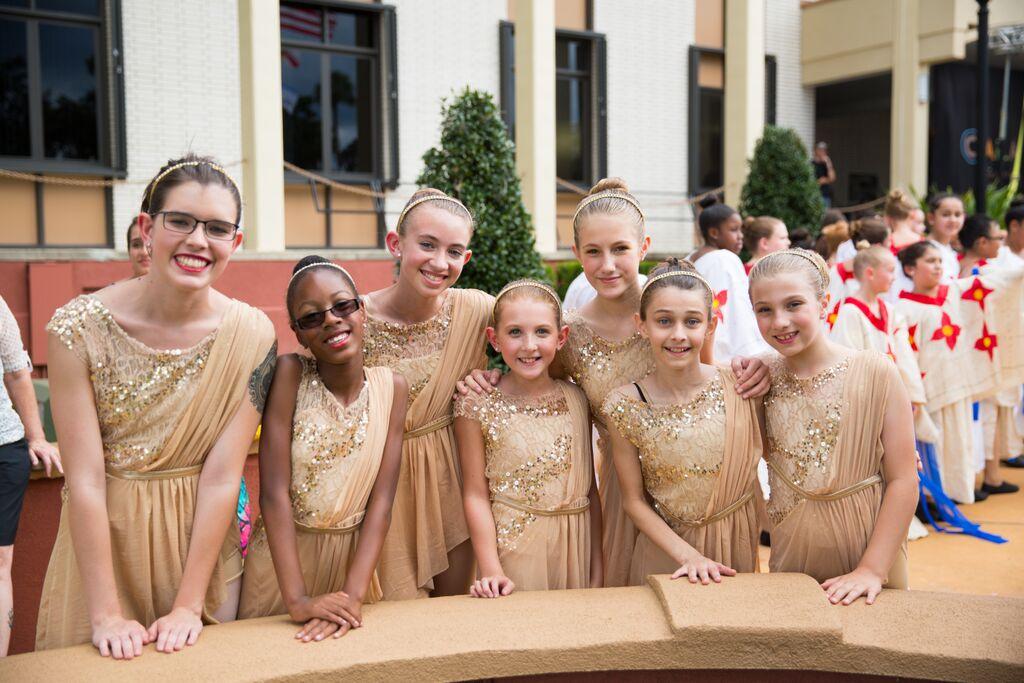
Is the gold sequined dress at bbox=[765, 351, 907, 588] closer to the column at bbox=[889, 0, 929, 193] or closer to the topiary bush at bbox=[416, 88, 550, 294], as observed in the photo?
the topiary bush at bbox=[416, 88, 550, 294]

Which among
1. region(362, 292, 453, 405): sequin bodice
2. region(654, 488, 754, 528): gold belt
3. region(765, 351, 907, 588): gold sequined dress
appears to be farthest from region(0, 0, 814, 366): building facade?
region(765, 351, 907, 588): gold sequined dress

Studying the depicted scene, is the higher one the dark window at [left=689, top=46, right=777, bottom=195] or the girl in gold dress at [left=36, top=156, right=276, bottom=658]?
the dark window at [left=689, top=46, right=777, bottom=195]

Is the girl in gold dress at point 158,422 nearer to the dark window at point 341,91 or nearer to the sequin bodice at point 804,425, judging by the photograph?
the sequin bodice at point 804,425

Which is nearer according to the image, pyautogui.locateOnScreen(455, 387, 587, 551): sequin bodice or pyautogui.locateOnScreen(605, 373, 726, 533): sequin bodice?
pyautogui.locateOnScreen(605, 373, 726, 533): sequin bodice

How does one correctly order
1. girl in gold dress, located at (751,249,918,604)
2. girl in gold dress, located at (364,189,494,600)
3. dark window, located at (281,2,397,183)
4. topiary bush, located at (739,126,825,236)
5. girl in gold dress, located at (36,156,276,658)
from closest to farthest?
girl in gold dress, located at (36,156,276,658), girl in gold dress, located at (751,249,918,604), girl in gold dress, located at (364,189,494,600), dark window, located at (281,2,397,183), topiary bush, located at (739,126,825,236)

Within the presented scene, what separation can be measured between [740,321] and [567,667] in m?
4.13

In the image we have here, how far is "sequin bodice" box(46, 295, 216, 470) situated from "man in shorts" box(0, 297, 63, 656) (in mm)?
1530

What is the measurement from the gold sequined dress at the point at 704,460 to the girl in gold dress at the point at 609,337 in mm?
151

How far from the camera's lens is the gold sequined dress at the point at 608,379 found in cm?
348

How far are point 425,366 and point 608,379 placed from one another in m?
0.69

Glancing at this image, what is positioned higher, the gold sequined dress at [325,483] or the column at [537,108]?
the column at [537,108]

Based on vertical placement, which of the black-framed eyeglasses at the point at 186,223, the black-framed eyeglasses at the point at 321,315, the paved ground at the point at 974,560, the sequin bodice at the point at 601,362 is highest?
the black-framed eyeglasses at the point at 186,223

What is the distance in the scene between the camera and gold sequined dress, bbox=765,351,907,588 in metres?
3.16

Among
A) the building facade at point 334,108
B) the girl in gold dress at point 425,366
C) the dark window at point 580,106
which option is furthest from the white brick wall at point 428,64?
the girl in gold dress at point 425,366
